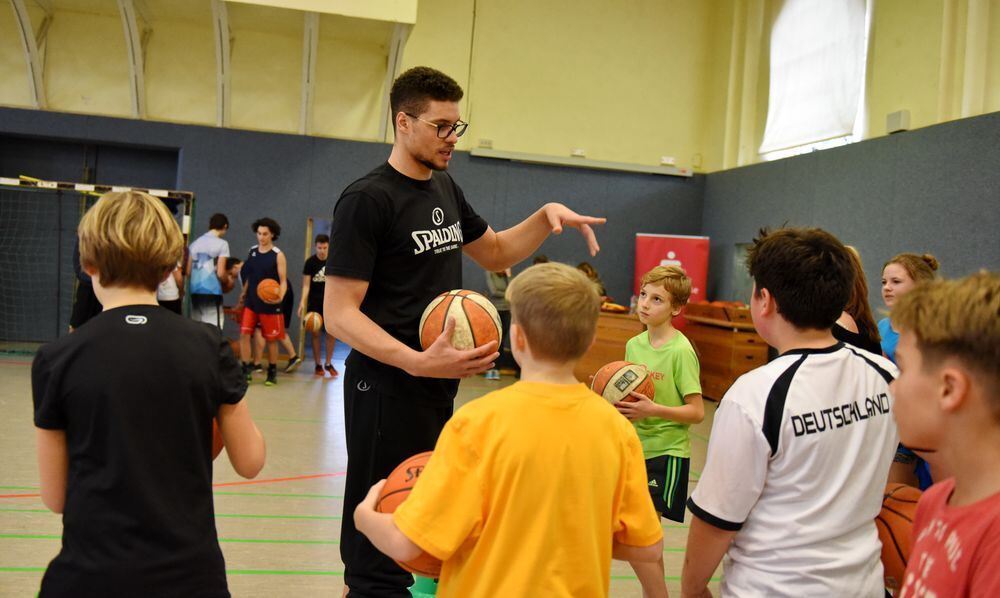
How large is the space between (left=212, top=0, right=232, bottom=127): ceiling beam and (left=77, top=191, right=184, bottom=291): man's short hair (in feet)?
31.7

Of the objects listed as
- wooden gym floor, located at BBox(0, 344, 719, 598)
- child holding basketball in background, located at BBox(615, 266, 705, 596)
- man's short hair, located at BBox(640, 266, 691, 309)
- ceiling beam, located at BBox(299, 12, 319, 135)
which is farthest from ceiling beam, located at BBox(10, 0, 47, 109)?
child holding basketball in background, located at BBox(615, 266, 705, 596)

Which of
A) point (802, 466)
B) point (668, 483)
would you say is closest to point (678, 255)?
point (668, 483)

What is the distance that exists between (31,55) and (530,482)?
12128 millimetres

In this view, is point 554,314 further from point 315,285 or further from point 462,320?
point 315,285

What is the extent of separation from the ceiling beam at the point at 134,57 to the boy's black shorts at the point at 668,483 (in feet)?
34.2

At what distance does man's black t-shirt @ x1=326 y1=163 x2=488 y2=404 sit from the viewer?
2625 millimetres

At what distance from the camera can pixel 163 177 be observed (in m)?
12.1

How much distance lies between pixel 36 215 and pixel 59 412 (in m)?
11.6

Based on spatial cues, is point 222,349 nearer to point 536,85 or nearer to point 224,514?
point 224,514

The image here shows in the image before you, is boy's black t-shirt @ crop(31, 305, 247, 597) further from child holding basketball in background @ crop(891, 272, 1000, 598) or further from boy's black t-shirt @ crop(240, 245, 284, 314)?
boy's black t-shirt @ crop(240, 245, 284, 314)

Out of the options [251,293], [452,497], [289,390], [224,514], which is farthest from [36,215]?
[452,497]

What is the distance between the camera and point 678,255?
11.9 m

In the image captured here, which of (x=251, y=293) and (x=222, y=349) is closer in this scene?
(x=222, y=349)

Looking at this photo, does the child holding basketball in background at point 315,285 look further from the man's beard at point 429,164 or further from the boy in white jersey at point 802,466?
the boy in white jersey at point 802,466
